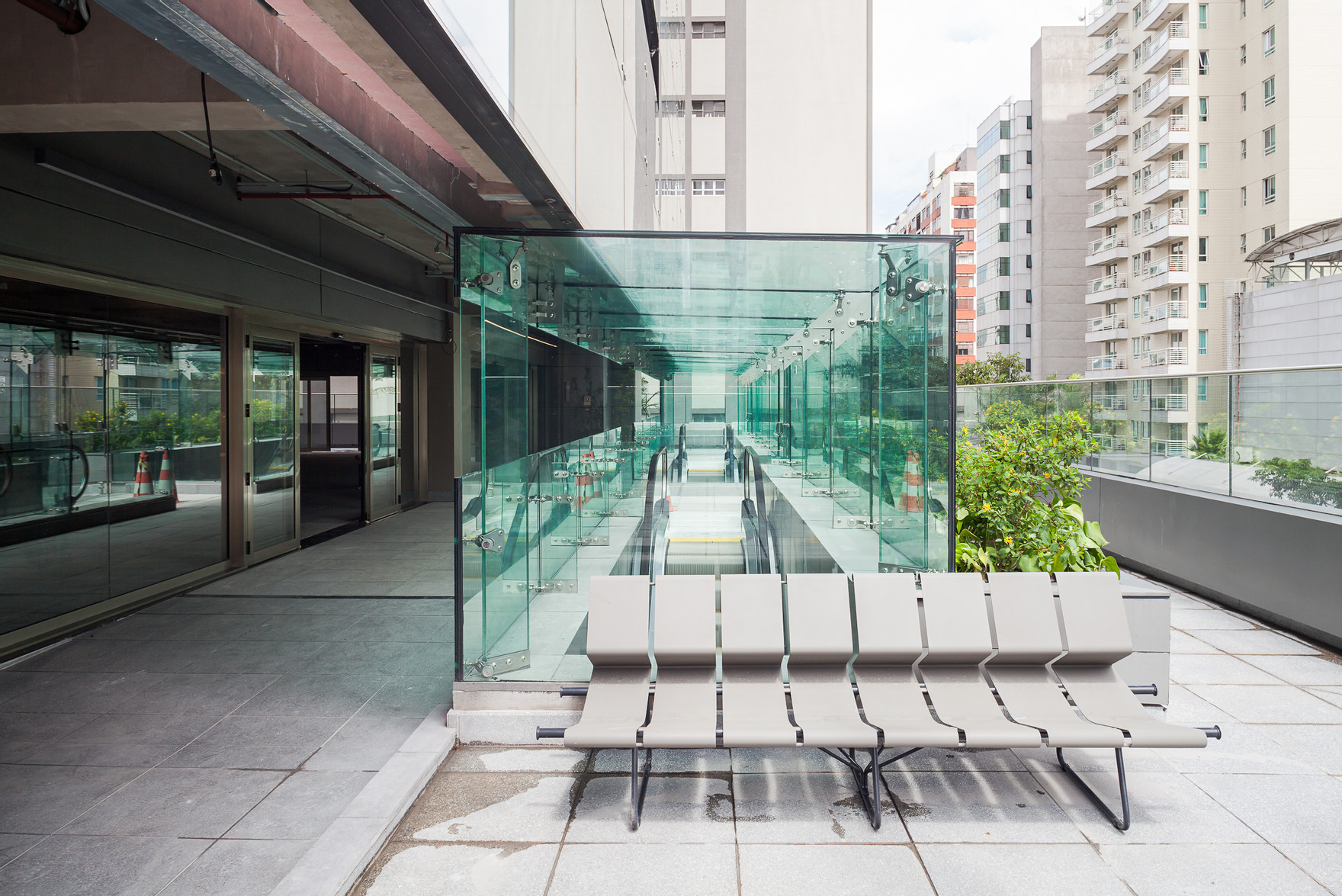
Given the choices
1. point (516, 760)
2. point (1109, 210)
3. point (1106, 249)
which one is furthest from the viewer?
point (1106, 249)

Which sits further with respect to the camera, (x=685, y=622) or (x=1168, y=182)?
(x=1168, y=182)

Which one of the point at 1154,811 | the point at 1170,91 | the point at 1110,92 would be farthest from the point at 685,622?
the point at 1110,92

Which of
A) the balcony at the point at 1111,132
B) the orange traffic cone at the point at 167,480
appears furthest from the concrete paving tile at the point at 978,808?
the balcony at the point at 1111,132

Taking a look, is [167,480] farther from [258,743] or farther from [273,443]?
[258,743]

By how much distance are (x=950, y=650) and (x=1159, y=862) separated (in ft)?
3.46

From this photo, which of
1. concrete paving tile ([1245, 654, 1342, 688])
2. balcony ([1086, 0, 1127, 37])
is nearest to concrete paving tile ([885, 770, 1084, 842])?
concrete paving tile ([1245, 654, 1342, 688])

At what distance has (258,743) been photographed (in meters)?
3.72

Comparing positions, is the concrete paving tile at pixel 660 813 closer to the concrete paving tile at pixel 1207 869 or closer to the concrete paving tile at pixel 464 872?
the concrete paving tile at pixel 464 872

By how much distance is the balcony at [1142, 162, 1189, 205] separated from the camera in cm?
3850

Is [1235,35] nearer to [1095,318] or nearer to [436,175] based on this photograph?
[1095,318]

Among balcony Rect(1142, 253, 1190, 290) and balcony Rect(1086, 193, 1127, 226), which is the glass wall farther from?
balcony Rect(1086, 193, 1127, 226)

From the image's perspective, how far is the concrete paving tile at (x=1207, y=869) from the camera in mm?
2559

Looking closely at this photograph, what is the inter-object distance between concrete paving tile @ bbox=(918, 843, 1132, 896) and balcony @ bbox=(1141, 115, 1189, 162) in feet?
154

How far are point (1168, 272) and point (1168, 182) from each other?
469cm
